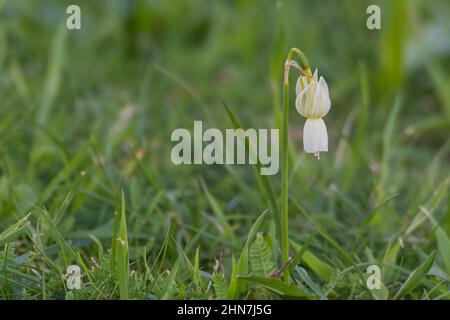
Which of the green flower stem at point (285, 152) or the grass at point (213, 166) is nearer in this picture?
the green flower stem at point (285, 152)

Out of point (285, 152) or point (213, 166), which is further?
point (213, 166)

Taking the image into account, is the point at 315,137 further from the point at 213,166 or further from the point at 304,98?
the point at 213,166

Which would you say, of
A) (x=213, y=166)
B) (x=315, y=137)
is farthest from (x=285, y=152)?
(x=213, y=166)

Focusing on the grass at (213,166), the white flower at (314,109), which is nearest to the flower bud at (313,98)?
the white flower at (314,109)

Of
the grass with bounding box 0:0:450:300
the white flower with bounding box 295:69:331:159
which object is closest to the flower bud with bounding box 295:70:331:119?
the white flower with bounding box 295:69:331:159

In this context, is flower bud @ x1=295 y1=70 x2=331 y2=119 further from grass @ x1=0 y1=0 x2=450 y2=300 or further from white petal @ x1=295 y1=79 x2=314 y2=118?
grass @ x1=0 y1=0 x2=450 y2=300

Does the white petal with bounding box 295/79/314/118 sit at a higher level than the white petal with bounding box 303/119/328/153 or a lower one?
higher

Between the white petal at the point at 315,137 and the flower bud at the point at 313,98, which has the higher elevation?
the flower bud at the point at 313,98

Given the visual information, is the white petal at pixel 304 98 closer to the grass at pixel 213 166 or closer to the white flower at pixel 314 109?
the white flower at pixel 314 109
